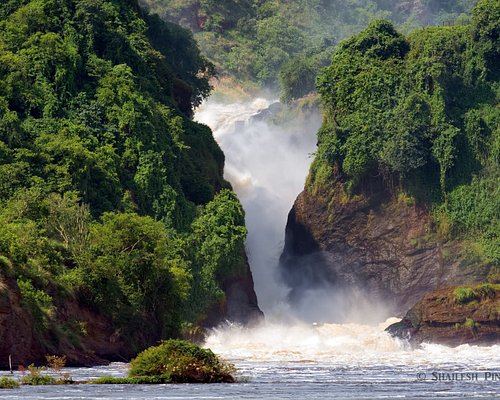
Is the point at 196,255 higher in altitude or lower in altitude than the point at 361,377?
higher

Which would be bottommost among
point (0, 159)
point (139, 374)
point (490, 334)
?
point (139, 374)

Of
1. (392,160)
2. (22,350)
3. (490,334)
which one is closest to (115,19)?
(392,160)

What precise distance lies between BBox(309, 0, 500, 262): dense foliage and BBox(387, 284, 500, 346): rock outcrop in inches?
525

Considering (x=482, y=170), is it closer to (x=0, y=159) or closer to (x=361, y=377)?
(x=0, y=159)

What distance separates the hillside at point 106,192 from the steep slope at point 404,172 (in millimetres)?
9967

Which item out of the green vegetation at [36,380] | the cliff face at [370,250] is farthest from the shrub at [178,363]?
the cliff face at [370,250]

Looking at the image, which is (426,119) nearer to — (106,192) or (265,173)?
(265,173)

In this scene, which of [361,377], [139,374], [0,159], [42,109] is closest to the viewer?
[139,374]

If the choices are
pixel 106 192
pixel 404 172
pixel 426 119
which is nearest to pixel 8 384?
pixel 106 192

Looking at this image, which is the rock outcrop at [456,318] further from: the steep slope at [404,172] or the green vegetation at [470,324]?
the steep slope at [404,172]

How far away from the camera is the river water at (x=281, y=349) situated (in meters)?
66.5

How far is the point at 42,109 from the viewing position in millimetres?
118125

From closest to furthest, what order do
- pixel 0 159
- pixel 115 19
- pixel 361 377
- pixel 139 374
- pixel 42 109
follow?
pixel 139 374, pixel 361 377, pixel 0 159, pixel 42 109, pixel 115 19

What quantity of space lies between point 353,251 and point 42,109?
28651 mm
